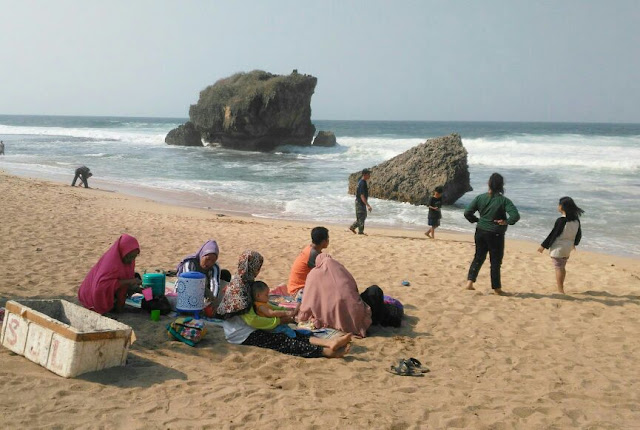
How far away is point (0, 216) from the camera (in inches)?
442

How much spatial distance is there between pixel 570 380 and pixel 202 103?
147 feet

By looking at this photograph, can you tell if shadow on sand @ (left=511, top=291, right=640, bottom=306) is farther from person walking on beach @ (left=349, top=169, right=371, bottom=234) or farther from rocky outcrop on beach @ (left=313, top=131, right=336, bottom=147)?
rocky outcrop on beach @ (left=313, top=131, right=336, bottom=147)

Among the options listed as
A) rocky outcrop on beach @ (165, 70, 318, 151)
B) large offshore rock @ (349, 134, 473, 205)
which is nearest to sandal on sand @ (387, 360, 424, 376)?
large offshore rock @ (349, 134, 473, 205)

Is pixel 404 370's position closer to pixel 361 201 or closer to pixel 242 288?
pixel 242 288

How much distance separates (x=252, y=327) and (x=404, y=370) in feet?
5.02

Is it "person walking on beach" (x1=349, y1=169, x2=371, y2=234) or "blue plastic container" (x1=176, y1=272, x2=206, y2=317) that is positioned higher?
"person walking on beach" (x1=349, y1=169, x2=371, y2=234)

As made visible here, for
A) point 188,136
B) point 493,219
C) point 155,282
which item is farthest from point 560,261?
point 188,136

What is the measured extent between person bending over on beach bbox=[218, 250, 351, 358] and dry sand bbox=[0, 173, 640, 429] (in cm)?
11

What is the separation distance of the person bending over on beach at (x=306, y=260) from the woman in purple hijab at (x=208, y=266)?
0.97 metres

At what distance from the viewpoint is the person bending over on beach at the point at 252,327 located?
5.64 m

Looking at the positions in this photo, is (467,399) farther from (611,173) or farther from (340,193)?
(611,173)

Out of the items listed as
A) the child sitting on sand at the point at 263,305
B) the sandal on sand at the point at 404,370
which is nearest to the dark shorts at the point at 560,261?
the sandal on sand at the point at 404,370

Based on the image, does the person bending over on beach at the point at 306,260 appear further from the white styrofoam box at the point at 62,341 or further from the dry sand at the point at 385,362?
the white styrofoam box at the point at 62,341

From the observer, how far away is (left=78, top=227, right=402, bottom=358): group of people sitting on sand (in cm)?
571
